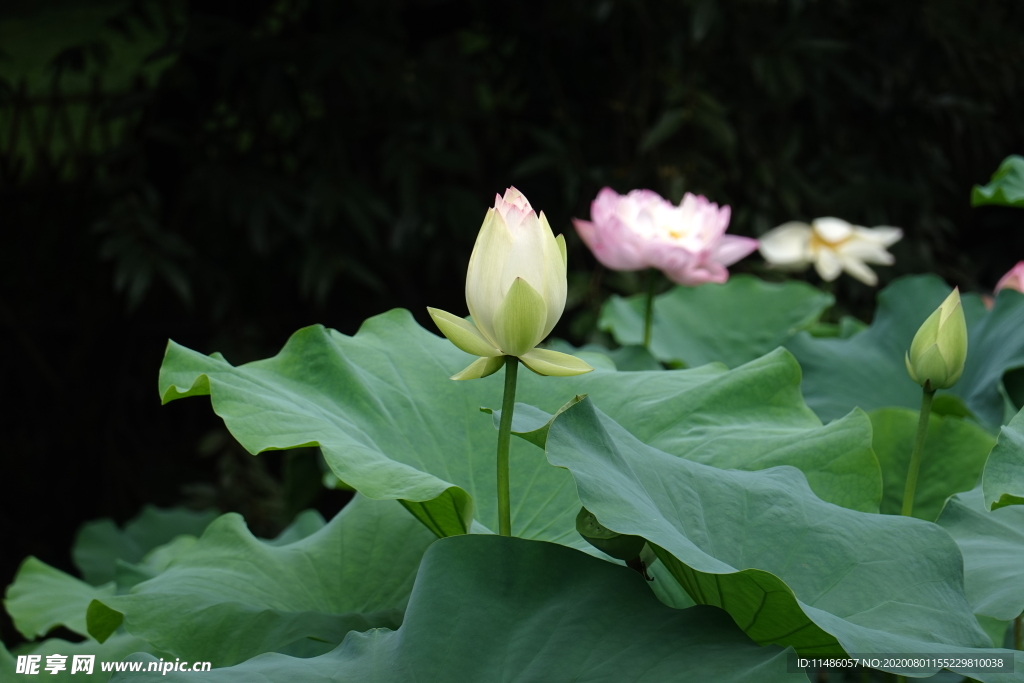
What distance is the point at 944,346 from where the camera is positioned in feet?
1.91

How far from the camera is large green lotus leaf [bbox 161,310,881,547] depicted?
0.55 m

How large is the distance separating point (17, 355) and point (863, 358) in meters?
1.95

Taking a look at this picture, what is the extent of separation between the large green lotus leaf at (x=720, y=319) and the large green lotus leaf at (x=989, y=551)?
467 millimetres

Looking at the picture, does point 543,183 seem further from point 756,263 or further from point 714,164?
point 756,263

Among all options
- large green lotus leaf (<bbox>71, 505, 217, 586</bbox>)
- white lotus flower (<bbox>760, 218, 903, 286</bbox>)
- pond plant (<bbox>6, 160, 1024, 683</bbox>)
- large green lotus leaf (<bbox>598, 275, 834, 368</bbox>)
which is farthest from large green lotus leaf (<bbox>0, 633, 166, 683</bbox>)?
white lotus flower (<bbox>760, 218, 903, 286</bbox>)

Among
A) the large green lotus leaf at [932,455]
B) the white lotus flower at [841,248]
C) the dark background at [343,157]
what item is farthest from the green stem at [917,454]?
the dark background at [343,157]

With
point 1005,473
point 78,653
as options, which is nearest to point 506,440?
point 1005,473

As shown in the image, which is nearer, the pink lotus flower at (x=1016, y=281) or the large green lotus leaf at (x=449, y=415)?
the large green lotus leaf at (x=449, y=415)

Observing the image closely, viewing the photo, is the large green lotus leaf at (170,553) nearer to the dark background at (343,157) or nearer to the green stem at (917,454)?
the green stem at (917,454)

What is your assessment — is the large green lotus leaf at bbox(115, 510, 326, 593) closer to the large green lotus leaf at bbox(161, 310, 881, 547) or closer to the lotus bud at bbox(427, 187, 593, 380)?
the large green lotus leaf at bbox(161, 310, 881, 547)

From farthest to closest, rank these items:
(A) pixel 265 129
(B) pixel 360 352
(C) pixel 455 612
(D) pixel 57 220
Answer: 1. (D) pixel 57 220
2. (A) pixel 265 129
3. (B) pixel 360 352
4. (C) pixel 455 612

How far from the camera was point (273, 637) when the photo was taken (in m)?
0.56

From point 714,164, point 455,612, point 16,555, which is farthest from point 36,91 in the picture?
point 455,612

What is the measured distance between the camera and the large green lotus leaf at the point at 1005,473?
0.46m
